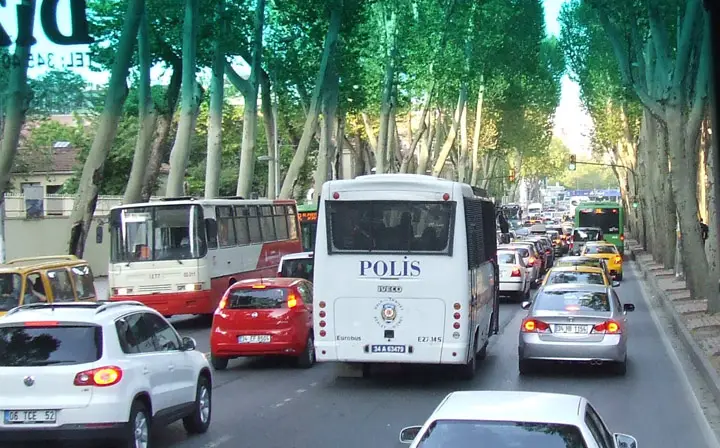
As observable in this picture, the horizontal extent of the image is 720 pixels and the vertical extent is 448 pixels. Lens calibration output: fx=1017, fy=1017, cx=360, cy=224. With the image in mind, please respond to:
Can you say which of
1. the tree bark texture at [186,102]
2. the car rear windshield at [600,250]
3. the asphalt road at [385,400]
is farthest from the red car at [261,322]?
the car rear windshield at [600,250]

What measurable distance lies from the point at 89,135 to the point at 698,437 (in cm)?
5243

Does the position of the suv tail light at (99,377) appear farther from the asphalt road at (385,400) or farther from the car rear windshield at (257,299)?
the car rear windshield at (257,299)

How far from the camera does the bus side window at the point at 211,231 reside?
24672 mm

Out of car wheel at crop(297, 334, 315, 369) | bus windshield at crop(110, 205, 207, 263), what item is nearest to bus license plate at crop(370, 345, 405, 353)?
car wheel at crop(297, 334, 315, 369)

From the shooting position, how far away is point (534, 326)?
620 inches

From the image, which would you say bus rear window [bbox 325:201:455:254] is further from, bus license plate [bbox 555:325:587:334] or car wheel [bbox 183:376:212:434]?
car wheel [bbox 183:376:212:434]

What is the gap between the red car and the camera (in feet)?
54.7

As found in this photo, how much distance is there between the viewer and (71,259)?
18234 millimetres

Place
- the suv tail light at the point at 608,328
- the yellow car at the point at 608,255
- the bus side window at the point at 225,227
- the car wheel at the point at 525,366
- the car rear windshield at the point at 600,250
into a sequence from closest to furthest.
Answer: the suv tail light at the point at 608,328 → the car wheel at the point at 525,366 → the bus side window at the point at 225,227 → the yellow car at the point at 608,255 → the car rear windshield at the point at 600,250

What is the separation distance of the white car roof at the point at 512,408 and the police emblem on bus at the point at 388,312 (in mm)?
7940


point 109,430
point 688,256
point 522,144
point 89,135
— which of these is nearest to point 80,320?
point 109,430

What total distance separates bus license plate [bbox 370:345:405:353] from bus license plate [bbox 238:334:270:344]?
2530mm

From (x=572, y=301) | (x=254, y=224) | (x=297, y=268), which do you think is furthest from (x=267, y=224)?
(x=572, y=301)

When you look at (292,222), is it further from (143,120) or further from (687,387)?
(687,387)
